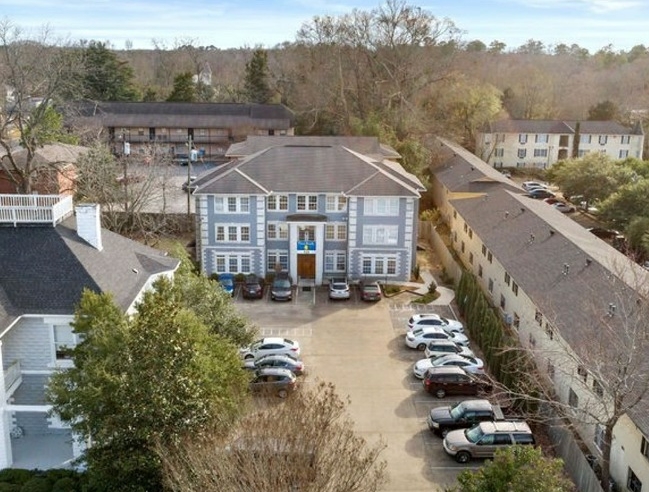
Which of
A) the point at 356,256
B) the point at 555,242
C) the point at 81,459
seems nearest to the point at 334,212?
the point at 356,256

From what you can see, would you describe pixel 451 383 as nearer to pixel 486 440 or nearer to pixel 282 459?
pixel 486 440

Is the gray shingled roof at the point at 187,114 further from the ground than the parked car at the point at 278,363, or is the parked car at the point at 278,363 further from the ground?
the gray shingled roof at the point at 187,114

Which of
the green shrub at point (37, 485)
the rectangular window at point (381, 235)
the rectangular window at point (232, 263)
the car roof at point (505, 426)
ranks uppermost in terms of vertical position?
the rectangular window at point (381, 235)

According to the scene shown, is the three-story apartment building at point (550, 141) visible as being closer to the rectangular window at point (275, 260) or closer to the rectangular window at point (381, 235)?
the rectangular window at point (381, 235)

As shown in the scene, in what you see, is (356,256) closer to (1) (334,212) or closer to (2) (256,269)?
(1) (334,212)

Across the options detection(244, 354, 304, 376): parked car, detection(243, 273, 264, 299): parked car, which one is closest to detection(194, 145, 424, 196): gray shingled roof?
detection(243, 273, 264, 299): parked car

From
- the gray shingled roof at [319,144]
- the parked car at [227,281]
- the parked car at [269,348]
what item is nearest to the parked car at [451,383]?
the parked car at [269,348]

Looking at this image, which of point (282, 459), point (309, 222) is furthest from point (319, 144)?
point (282, 459)
